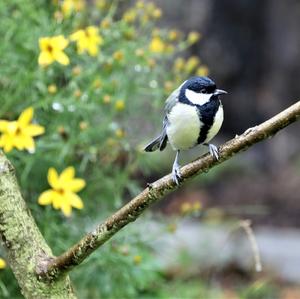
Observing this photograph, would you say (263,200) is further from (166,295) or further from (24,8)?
(24,8)

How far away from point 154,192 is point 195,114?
30cm

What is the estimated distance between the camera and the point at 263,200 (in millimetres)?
6426

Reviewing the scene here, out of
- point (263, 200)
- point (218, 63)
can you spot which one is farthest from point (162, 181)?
point (218, 63)

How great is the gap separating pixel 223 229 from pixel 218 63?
7.09 feet

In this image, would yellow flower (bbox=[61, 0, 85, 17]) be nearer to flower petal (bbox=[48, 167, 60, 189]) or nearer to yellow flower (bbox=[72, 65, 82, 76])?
yellow flower (bbox=[72, 65, 82, 76])

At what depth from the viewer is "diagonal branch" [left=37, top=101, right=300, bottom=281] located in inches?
72.3

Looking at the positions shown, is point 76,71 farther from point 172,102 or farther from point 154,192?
point 154,192

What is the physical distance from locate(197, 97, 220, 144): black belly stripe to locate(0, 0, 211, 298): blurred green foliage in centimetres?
88

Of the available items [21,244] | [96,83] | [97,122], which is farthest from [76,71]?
[21,244]

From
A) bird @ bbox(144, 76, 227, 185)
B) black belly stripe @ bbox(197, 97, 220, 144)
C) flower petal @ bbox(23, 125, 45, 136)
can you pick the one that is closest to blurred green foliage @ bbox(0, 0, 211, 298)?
flower petal @ bbox(23, 125, 45, 136)

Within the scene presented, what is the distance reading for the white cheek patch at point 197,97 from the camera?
7.16 ft

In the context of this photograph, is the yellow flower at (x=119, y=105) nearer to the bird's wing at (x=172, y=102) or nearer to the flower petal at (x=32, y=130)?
the flower petal at (x=32, y=130)

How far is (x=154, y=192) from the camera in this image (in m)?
1.98

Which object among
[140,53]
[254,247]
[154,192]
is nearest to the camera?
[154,192]
